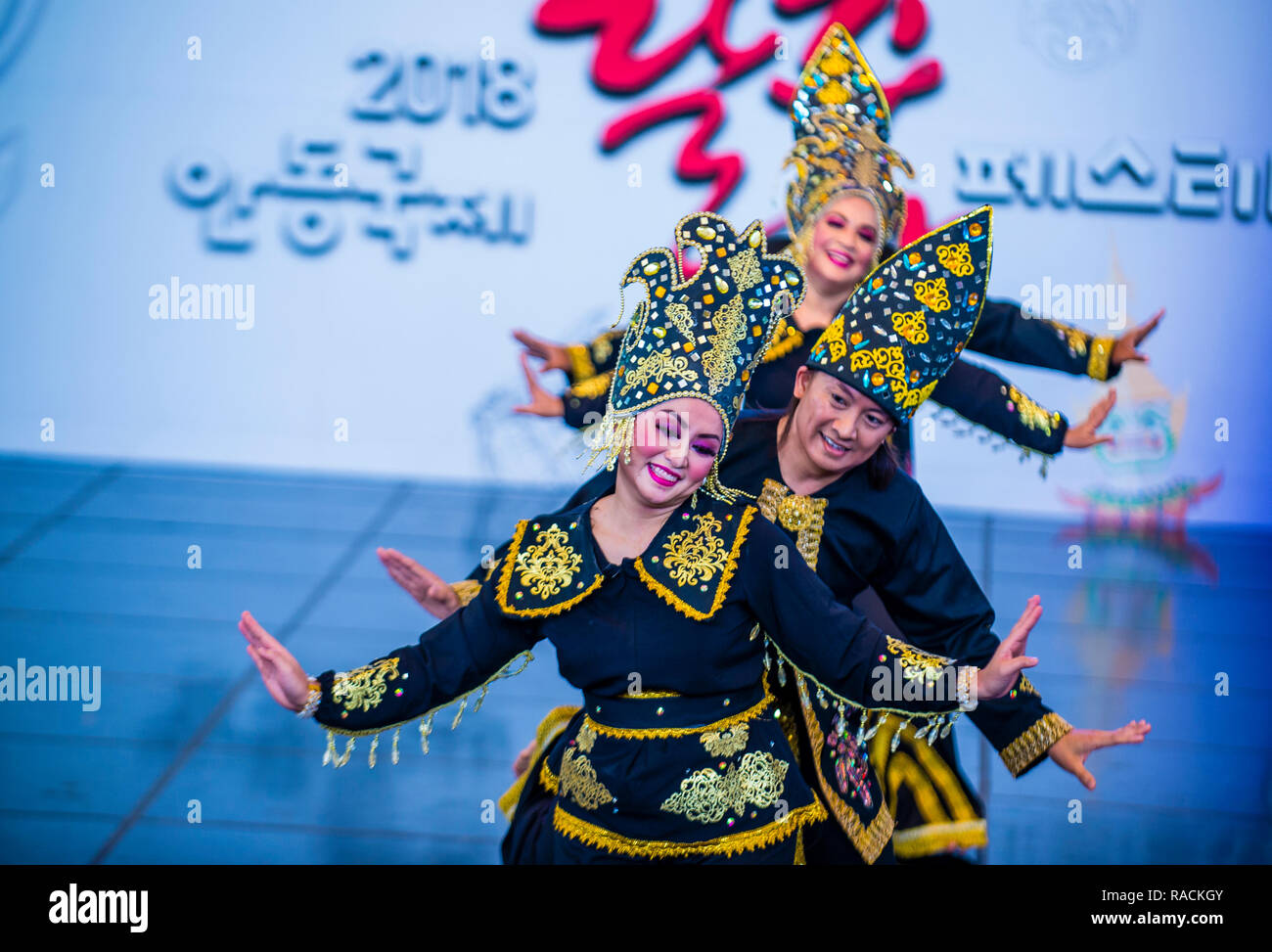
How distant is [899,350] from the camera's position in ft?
8.27

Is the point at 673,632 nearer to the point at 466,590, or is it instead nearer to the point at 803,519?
the point at 803,519

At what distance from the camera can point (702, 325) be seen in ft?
7.20

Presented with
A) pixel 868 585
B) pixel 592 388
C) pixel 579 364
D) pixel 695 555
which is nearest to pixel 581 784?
pixel 695 555

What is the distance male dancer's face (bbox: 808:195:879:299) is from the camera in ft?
10.1

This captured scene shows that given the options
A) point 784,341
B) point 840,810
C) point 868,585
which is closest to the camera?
point 840,810

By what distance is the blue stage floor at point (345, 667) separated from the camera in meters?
3.37

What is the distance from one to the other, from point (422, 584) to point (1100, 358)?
5.78 ft

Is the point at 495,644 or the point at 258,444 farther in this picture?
the point at 258,444

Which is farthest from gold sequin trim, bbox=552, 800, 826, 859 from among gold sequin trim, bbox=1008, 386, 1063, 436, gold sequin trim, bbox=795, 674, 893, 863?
gold sequin trim, bbox=1008, 386, 1063, 436

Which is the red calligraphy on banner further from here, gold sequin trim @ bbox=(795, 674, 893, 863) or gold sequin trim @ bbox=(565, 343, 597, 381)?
gold sequin trim @ bbox=(795, 674, 893, 863)

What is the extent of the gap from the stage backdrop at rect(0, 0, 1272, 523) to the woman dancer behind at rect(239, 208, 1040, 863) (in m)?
3.40
